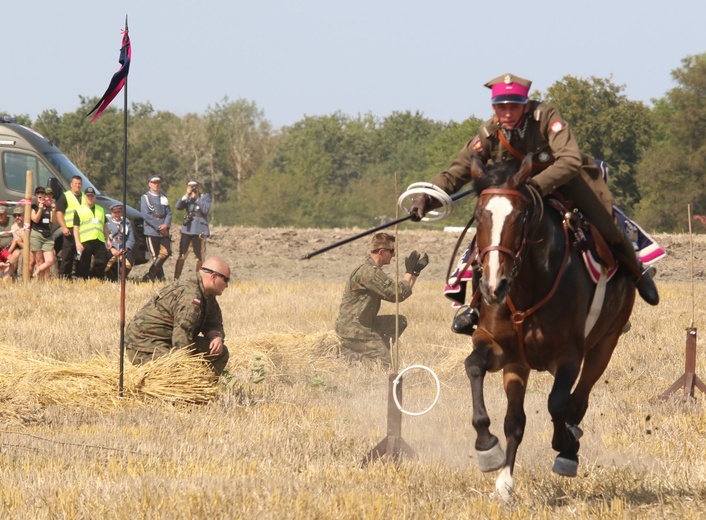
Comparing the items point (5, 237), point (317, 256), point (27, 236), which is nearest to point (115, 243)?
point (27, 236)

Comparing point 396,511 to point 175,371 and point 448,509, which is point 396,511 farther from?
point 175,371

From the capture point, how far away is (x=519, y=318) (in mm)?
7297

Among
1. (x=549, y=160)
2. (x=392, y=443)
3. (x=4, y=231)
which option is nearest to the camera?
(x=549, y=160)

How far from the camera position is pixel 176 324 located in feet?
37.2

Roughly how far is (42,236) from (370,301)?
939cm

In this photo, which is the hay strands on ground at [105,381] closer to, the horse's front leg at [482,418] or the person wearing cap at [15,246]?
the horse's front leg at [482,418]

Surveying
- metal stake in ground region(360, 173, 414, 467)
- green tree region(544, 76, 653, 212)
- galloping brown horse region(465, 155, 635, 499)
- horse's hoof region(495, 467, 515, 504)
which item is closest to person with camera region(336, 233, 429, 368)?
metal stake in ground region(360, 173, 414, 467)

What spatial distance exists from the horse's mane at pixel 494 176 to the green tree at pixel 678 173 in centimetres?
5568

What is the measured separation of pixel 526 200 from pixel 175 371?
494cm

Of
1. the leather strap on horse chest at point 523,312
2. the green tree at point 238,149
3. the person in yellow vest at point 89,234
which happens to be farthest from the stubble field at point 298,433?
the green tree at point 238,149

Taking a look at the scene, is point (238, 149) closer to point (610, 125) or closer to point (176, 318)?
point (610, 125)

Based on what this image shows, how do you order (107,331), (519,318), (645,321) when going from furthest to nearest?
(645,321) < (107,331) < (519,318)

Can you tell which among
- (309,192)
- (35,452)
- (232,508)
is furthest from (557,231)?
(309,192)

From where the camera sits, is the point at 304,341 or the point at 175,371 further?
the point at 304,341
